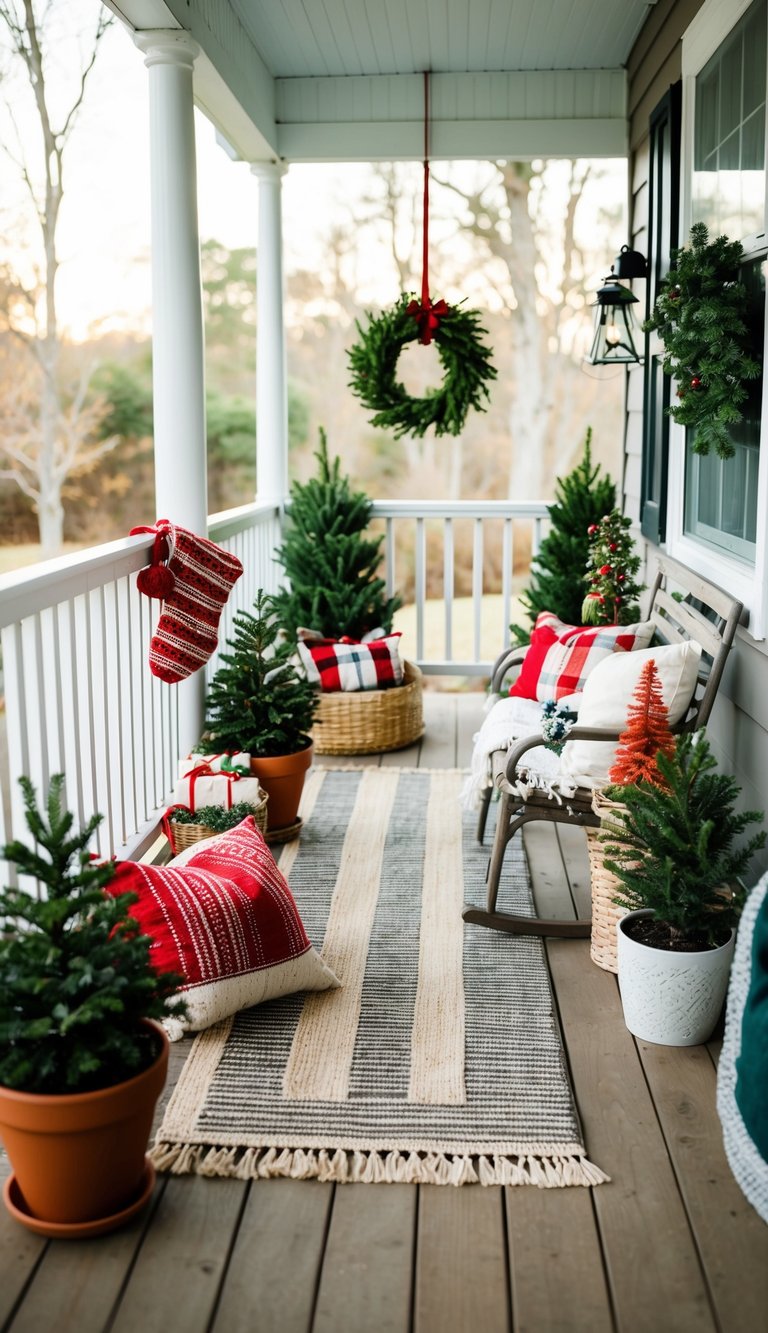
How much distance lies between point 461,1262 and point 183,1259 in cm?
45

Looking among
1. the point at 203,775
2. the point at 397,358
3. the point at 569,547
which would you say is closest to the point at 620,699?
the point at 203,775

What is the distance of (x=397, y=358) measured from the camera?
5367 mm

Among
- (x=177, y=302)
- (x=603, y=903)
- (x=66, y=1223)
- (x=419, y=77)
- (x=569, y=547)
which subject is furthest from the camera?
(x=419, y=77)

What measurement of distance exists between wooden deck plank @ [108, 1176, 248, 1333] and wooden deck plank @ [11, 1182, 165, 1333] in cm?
2

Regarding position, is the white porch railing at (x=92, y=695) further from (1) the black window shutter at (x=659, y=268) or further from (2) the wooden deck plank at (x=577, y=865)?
(1) the black window shutter at (x=659, y=268)

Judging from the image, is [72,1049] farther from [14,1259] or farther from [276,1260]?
[276,1260]

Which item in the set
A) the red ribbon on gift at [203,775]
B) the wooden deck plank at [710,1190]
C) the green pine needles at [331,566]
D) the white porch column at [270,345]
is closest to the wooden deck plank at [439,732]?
the green pine needles at [331,566]

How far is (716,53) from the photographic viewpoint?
3.64m

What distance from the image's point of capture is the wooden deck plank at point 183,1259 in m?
1.78

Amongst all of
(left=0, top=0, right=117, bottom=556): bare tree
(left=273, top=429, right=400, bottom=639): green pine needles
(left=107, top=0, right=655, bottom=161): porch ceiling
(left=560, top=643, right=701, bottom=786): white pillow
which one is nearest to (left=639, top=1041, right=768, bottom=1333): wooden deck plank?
(left=560, top=643, right=701, bottom=786): white pillow

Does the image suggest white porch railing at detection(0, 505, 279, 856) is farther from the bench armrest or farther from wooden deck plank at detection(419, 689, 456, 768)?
wooden deck plank at detection(419, 689, 456, 768)

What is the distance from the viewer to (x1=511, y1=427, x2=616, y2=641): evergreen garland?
5145mm

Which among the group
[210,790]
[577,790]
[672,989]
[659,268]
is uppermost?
[659,268]

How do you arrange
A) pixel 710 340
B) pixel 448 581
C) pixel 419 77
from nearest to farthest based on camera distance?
pixel 710 340, pixel 419 77, pixel 448 581
